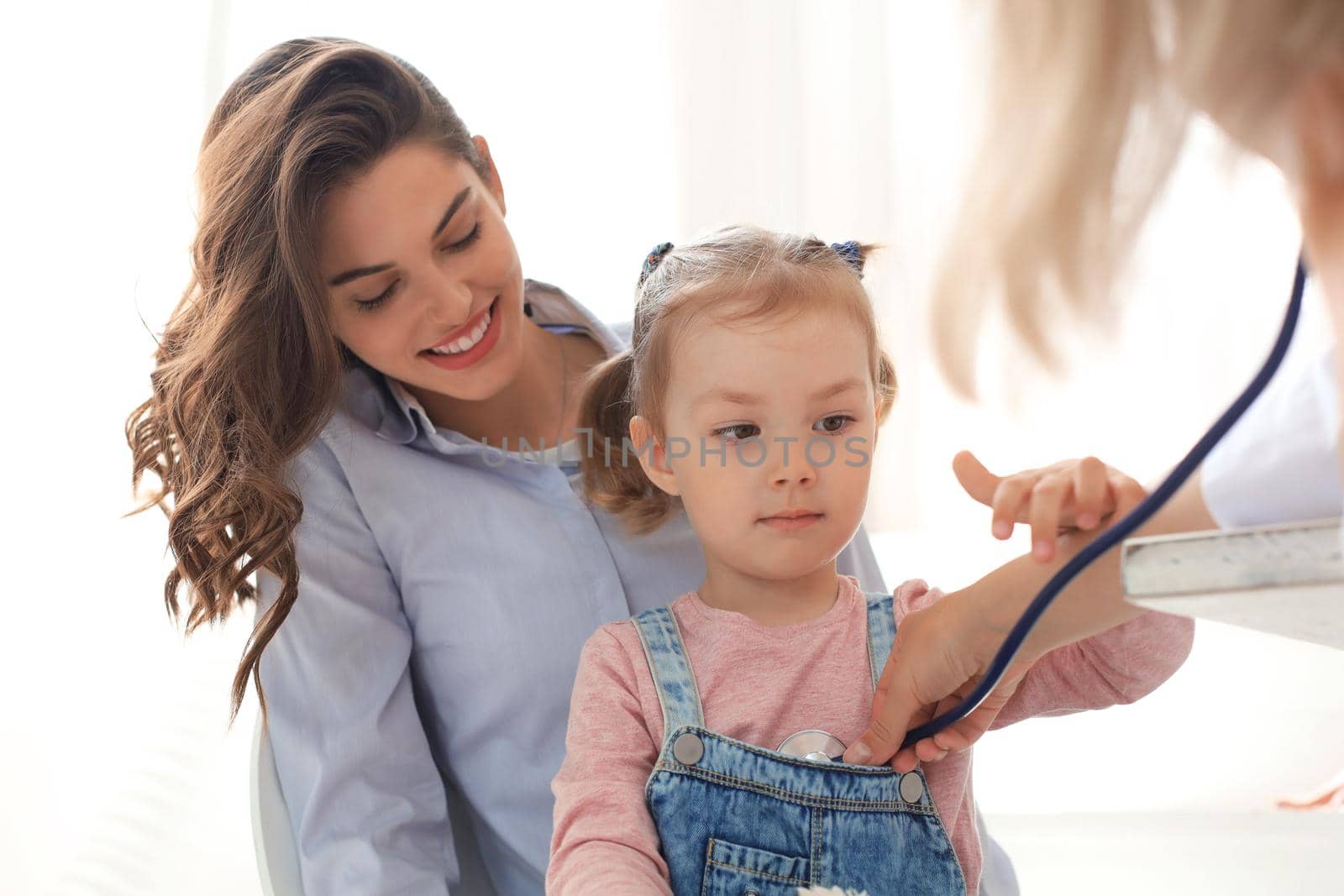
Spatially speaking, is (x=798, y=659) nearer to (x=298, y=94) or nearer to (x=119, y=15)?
(x=298, y=94)

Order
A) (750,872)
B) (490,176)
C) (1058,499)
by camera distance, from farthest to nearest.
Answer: (490,176) → (750,872) → (1058,499)

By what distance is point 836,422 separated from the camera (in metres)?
1.00

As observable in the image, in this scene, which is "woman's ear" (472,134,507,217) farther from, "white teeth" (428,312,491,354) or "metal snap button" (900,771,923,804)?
"metal snap button" (900,771,923,804)

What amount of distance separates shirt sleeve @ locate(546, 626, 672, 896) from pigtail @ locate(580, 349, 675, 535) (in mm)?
214

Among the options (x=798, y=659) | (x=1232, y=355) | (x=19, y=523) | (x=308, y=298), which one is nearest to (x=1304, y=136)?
(x=798, y=659)

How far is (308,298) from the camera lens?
1110mm

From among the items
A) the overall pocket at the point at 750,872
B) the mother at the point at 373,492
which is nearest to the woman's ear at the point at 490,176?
the mother at the point at 373,492

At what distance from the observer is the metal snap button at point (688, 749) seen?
3.04ft

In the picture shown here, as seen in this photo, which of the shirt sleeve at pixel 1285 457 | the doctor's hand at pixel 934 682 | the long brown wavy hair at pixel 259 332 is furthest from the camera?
the long brown wavy hair at pixel 259 332

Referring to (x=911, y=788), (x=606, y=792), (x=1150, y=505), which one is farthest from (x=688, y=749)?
(x=1150, y=505)

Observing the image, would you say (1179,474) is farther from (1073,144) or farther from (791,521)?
(791,521)

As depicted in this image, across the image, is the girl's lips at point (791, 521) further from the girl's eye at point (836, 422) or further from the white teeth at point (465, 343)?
the white teeth at point (465, 343)

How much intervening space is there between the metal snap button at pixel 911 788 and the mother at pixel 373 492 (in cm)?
36

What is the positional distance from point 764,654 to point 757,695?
4 cm
